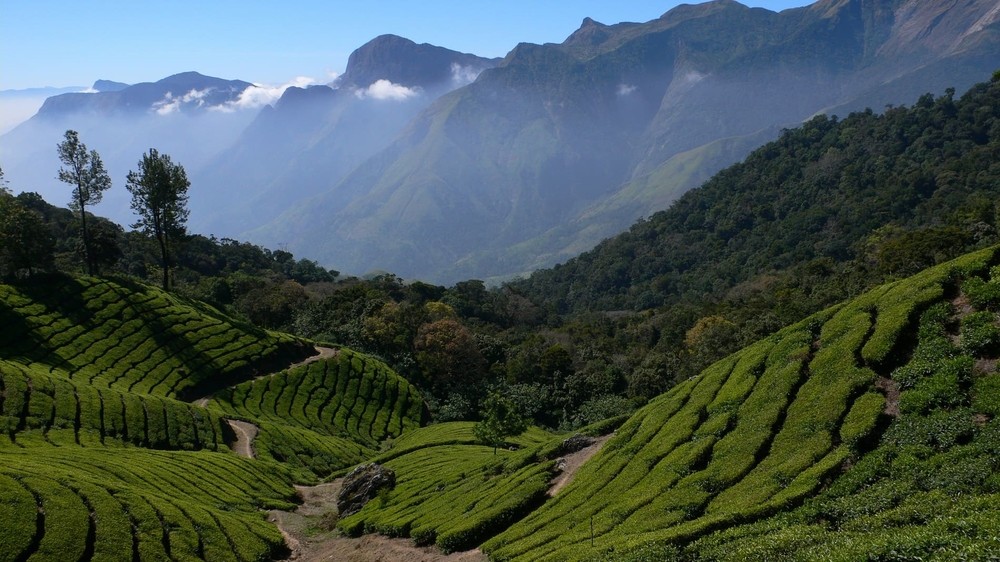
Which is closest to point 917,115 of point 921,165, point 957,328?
point 921,165

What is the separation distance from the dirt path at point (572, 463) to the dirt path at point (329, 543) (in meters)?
6.57

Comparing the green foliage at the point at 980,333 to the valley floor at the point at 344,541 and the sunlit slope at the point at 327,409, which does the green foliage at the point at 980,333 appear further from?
the sunlit slope at the point at 327,409

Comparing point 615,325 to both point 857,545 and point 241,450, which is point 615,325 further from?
point 857,545

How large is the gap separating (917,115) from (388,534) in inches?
7879

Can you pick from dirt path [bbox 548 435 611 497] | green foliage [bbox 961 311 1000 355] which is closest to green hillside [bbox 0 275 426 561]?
dirt path [bbox 548 435 611 497]

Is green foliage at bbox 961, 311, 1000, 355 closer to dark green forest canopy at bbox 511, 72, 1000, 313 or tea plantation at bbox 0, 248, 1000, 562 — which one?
tea plantation at bbox 0, 248, 1000, 562

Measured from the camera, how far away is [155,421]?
50500mm

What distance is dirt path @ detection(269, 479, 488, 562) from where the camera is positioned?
30781mm

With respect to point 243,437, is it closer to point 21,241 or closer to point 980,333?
point 21,241

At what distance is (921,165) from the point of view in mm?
158625

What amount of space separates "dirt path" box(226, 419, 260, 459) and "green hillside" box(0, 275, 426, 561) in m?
0.60

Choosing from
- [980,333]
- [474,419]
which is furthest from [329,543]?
[474,419]

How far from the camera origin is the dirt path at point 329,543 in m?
30.8

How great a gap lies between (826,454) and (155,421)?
1920 inches
